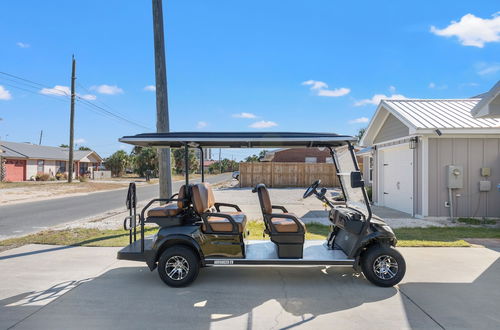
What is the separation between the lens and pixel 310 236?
7352 mm

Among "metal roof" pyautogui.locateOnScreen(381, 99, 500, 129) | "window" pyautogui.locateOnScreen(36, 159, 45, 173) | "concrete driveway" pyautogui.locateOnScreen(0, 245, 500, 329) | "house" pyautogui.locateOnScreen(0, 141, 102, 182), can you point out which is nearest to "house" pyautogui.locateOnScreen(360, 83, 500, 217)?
"metal roof" pyautogui.locateOnScreen(381, 99, 500, 129)

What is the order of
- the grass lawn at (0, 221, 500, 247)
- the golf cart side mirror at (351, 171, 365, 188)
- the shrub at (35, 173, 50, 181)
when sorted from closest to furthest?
the golf cart side mirror at (351, 171, 365, 188), the grass lawn at (0, 221, 500, 247), the shrub at (35, 173, 50, 181)

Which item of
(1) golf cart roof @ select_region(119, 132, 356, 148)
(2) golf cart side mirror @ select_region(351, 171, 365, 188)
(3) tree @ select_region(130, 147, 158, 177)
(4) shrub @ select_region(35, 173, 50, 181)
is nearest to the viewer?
(2) golf cart side mirror @ select_region(351, 171, 365, 188)

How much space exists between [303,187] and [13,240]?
64.0 feet

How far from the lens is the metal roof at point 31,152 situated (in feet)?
109

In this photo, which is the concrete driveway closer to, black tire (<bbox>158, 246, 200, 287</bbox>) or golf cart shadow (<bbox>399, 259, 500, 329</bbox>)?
golf cart shadow (<bbox>399, 259, 500, 329</bbox>)

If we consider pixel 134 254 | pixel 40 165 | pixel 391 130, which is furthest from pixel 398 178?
pixel 40 165

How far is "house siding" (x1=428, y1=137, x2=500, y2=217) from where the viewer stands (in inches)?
370

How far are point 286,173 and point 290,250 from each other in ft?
67.5

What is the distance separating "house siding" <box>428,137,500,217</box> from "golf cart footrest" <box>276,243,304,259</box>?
657 cm

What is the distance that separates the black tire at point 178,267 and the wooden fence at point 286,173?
67.3ft

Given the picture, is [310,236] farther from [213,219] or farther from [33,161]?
[33,161]

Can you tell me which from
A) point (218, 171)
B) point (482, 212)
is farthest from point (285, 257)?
point (218, 171)

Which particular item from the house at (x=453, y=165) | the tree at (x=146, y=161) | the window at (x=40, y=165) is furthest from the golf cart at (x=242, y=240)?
the window at (x=40, y=165)
